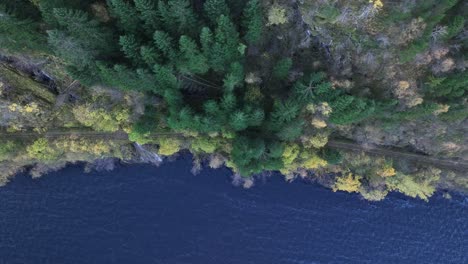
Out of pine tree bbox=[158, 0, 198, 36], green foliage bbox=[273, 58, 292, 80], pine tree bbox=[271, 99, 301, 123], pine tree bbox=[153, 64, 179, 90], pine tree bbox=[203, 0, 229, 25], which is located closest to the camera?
pine tree bbox=[158, 0, 198, 36]

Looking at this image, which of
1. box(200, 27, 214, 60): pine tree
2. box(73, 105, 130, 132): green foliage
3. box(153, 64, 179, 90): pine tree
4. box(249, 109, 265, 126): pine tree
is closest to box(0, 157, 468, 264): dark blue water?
box(73, 105, 130, 132): green foliage

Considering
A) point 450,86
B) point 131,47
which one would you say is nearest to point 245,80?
point 131,47

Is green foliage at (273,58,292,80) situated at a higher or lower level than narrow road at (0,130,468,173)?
higher

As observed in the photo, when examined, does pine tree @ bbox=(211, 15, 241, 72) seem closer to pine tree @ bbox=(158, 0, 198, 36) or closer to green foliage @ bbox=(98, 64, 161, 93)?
pine tree @ bbox=(158, 0, 198, 36)

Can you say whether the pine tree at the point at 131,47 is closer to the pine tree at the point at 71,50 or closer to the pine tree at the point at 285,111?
the pine tree at the point at 71,50

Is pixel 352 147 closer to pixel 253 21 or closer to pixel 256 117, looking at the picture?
pixel 256 117

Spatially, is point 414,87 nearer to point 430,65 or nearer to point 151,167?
point 430,65
